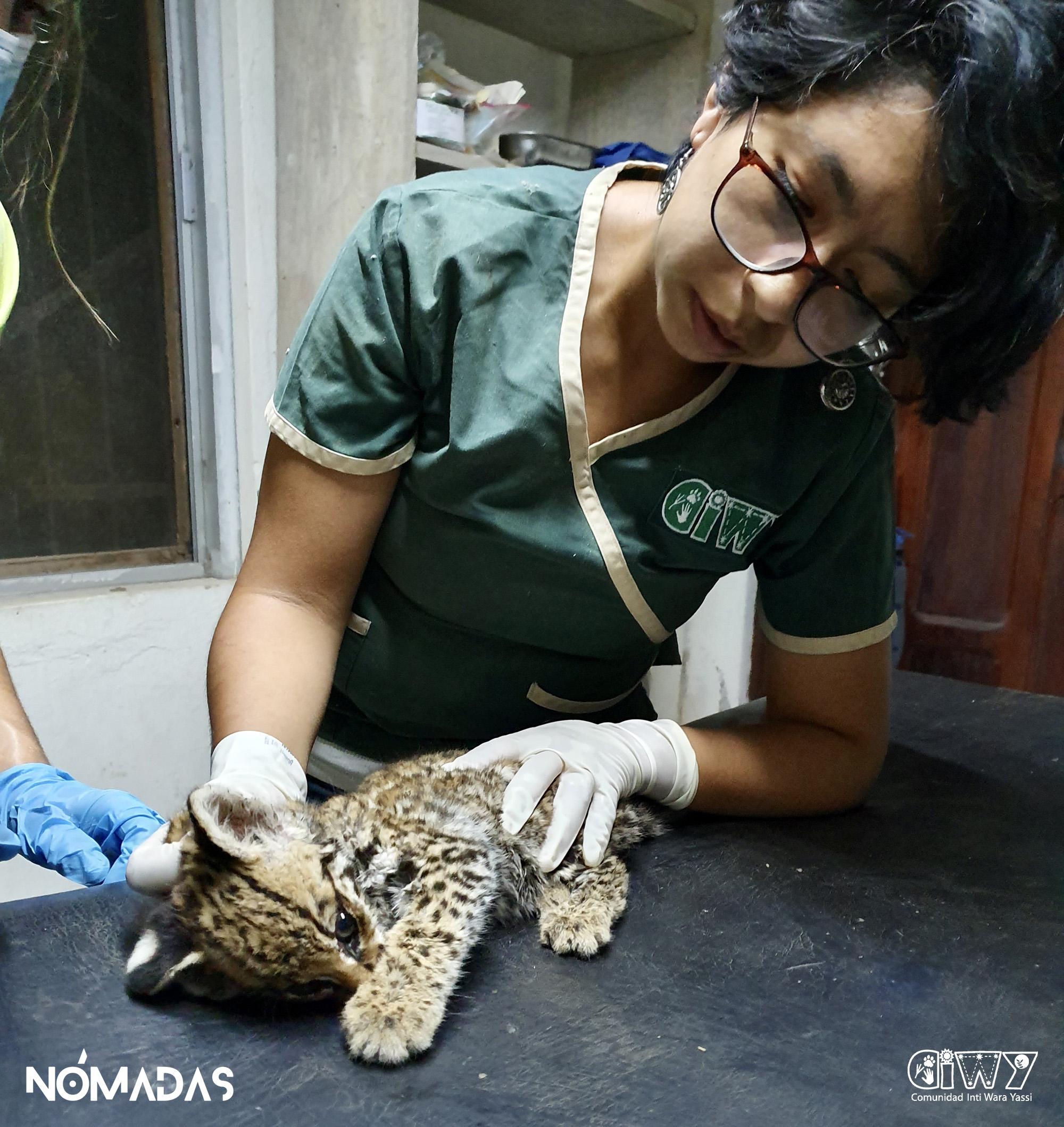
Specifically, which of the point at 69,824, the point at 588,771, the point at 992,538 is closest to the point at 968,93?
the point at 588,771

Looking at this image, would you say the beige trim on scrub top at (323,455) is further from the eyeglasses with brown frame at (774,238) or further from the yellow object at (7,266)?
the eyeglasses with brown frame at (774,238)

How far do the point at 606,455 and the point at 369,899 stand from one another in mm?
598

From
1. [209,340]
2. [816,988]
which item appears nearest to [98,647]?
[209,340]

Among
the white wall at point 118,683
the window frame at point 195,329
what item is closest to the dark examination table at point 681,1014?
the white wall at point 118,683

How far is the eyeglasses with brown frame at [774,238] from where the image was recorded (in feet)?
2.82

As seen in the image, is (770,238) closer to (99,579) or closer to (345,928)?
(345,928)

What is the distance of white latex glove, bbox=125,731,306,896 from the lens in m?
0.83

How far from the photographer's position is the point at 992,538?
261cm

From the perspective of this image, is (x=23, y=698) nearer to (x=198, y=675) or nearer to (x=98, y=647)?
(x=98, y=647)

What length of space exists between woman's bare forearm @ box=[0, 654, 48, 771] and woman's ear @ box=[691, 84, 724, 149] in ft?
3.50

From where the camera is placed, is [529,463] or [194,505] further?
[194,505]

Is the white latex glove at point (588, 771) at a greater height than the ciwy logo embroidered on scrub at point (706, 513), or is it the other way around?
the ciwy logo embroidered on scrub at point (706, 513)

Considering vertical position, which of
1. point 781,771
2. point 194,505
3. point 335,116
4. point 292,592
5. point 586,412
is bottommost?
point 194,505

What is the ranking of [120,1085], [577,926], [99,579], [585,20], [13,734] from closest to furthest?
[120,1085]
[577,926]
[13,734]
[99,579]
[585,20]
